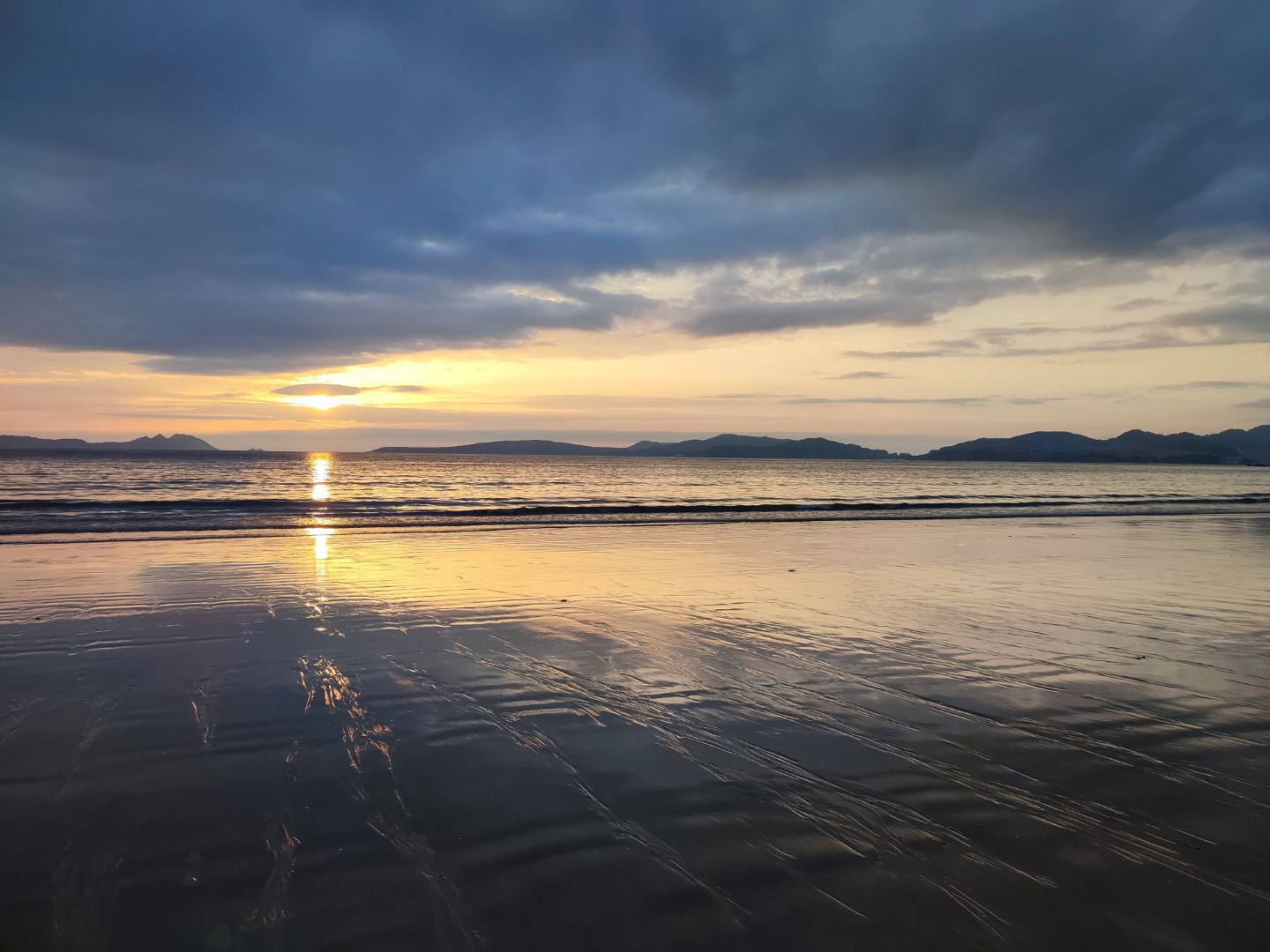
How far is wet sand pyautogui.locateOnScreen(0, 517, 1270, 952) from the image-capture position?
3.30 m

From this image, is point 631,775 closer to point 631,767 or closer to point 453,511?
point 631,767

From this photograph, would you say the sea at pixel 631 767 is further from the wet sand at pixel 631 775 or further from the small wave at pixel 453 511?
the small wave at pixel 453 511

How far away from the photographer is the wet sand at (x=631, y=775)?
3.30 meters

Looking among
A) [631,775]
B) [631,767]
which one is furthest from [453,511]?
[631,775]

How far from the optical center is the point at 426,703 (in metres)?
6.34

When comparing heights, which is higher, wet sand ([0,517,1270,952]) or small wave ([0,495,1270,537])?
wet sand ([0,517,1270,952])

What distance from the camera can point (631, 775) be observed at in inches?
190

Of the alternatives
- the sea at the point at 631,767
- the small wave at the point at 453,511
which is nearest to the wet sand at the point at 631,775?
the sea at the point at 631,767

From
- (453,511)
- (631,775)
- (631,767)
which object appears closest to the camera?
(631,775)

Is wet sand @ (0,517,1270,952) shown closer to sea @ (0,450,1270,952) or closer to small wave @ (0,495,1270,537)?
sea @ (0,450,1270,952)

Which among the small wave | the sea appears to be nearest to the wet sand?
the sea

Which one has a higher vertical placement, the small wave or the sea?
the sea

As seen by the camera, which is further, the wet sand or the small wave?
the small wave

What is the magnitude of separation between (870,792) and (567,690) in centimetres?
306
